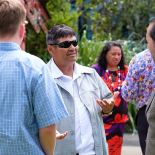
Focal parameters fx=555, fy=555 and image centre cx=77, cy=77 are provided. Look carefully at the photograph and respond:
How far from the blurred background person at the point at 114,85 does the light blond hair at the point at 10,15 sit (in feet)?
10.9

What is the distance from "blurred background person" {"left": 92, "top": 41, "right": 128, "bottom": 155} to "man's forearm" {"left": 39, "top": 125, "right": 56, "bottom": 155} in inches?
128

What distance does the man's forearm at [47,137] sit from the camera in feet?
10.0

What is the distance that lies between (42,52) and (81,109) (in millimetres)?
5965

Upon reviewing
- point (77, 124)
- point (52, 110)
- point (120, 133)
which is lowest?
point (120, 133)

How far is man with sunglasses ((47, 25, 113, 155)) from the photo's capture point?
4.13m

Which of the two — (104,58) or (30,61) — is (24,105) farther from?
(104,58)

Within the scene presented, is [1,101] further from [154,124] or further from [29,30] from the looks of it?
[29,30]

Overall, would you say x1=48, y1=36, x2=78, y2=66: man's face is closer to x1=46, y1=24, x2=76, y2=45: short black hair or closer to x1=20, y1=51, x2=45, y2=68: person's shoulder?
x1=46, y1=24, x2=76, y2=45: short black hair

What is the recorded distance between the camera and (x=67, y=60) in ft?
14.4

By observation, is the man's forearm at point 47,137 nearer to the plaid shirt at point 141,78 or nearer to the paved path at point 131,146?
the plaid shirt at point 141,78

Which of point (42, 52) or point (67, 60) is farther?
point (42, 52)

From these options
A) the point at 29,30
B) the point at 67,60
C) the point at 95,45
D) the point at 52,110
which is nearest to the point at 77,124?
the point at 67,60

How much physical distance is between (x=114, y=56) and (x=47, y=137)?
12.6 feet

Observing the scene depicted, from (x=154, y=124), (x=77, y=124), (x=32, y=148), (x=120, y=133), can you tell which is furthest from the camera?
(x=120, y=133)
